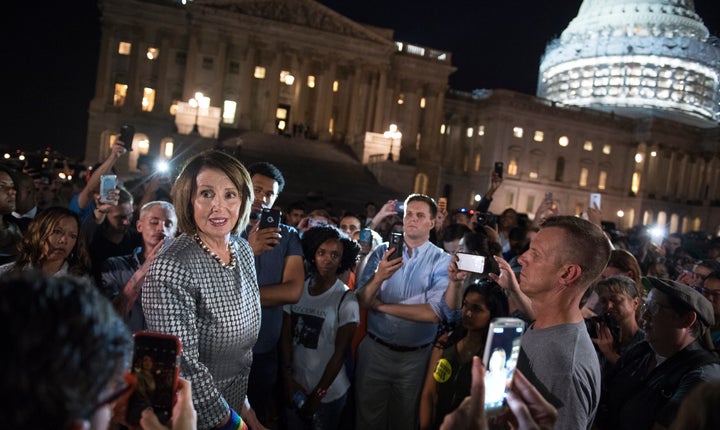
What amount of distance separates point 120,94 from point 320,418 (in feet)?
164

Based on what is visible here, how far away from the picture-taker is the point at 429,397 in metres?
4.61

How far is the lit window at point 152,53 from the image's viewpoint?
46.9m

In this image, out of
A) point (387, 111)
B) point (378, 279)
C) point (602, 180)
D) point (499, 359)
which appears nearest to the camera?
point (499, 359)

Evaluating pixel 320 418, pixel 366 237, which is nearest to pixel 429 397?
pixel 320 418

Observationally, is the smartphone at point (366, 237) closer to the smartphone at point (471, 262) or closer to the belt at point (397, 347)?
the belt at point (397, 347)

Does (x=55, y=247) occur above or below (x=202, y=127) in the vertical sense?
below

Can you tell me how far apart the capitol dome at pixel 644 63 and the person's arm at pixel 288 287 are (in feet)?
286

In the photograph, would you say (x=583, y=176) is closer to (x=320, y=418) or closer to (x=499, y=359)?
(x=320, y=418)

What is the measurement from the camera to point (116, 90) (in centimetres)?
4766

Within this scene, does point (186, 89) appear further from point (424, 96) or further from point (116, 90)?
point (424, 96)

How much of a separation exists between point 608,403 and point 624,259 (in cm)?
255

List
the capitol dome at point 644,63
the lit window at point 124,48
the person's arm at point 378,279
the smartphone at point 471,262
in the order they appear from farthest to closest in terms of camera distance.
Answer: the capitol dome at point 644,63 < the lit window at point 124,48 < the person's arm at point 378,279 < the smartphone at point 471,262

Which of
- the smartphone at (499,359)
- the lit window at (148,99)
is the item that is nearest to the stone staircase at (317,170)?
the lit window at (148,99)

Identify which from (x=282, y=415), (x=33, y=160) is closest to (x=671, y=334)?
(x=282, y=415)
